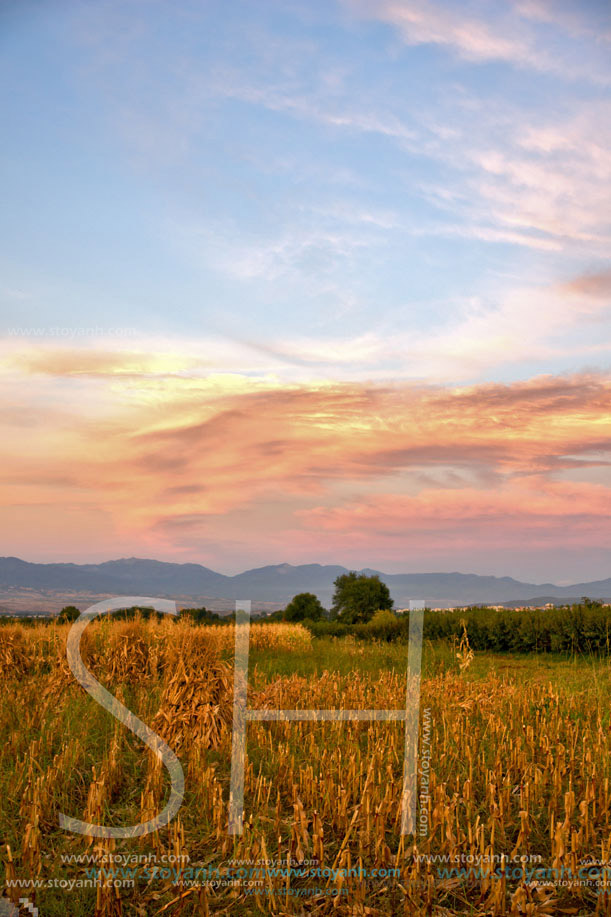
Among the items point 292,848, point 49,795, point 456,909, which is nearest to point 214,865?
point 292,848

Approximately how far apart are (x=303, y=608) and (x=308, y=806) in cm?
5383

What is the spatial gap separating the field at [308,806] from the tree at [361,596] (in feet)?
145

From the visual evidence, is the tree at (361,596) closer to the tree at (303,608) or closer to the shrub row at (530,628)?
the tree at (303,608)

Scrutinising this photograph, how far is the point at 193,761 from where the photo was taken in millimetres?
7012

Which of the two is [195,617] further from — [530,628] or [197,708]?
[197,708]

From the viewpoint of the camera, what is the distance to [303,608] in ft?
193

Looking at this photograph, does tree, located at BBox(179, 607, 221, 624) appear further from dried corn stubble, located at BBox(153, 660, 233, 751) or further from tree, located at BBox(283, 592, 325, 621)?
tree, located at BBox(283, 592, 325, 621)

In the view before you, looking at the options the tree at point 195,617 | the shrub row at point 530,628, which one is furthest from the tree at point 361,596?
the shrub row at point 530,628

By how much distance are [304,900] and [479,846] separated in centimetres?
151

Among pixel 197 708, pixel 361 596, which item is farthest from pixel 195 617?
pixel 361 596

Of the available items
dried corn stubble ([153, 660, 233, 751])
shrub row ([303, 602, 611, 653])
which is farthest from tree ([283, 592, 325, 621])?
dried corn stubble ([153, 660, 233, 751])

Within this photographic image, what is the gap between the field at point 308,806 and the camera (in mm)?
4555

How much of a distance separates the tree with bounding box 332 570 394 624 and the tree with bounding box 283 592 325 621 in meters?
1.95

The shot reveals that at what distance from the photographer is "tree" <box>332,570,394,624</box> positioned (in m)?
55.0
